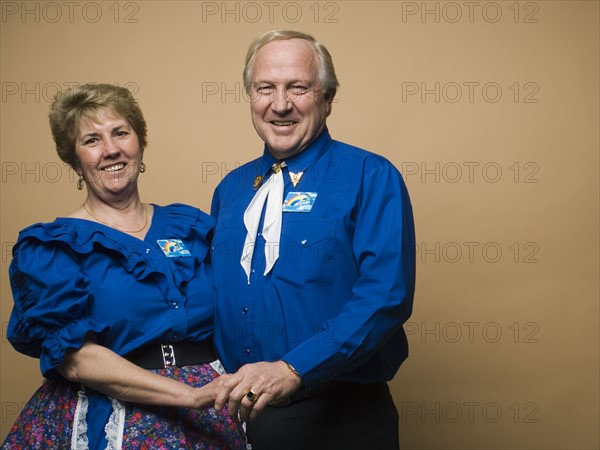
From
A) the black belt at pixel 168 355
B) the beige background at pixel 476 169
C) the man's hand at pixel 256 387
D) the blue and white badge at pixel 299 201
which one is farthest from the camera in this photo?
the beige background at pixel 476 169

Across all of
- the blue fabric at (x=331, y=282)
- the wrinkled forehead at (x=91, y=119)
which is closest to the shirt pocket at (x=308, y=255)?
the blue fabric at (x=331, y=282)

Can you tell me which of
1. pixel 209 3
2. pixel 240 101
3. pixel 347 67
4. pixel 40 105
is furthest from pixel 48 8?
pixel 347 67

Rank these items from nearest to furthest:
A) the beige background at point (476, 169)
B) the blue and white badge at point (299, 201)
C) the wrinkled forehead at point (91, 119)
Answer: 1. the blue and white badge at point (299, 201)
2. the wrinkled forehead at point (91, 119)
3. the beige background at point (476, 169)

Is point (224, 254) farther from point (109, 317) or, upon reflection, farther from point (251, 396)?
point (251, 396)

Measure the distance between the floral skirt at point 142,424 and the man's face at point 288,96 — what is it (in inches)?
31.8

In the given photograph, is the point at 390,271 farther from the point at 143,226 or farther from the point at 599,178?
the point at 599,178

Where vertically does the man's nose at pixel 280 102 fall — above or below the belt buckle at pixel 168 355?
above

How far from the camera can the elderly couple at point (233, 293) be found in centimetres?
245

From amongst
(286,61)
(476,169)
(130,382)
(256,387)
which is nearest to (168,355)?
(130,382)

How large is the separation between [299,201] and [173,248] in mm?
462

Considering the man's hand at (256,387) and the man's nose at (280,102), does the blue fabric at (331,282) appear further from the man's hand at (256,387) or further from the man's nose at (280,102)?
the man's nose at (280,102)

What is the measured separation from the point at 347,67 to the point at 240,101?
570 mm

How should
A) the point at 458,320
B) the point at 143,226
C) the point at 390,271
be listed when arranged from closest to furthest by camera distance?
the point at 390,271
the point at 143,226
the point at 458,320

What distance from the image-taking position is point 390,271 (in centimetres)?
248
